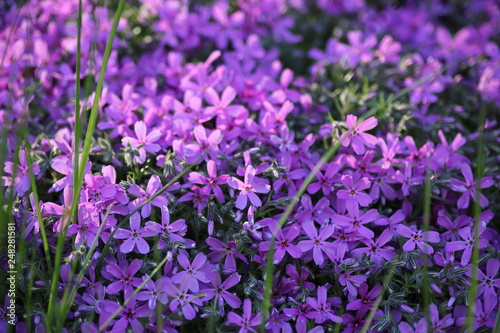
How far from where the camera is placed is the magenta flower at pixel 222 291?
1.76 m

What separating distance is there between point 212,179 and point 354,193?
0.56 m

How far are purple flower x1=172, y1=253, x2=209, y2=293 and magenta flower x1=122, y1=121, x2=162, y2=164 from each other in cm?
46

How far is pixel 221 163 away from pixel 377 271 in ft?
2.45

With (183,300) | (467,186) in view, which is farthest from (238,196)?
(467,186)

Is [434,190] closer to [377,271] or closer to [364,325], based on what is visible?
[377,271]

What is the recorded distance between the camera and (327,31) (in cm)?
367

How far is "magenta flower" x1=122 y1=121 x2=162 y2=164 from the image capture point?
2.01 meters

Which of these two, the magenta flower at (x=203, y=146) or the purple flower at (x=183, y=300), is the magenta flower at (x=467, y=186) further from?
the purple flower at (x=183, y=300)

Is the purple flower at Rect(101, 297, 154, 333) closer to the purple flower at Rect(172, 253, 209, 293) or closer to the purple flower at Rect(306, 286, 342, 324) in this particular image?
the purple flower at Rect(172, 253, 209, 293)

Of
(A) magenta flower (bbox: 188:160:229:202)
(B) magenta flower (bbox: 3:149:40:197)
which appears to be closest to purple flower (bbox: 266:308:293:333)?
(A) magenta flower (bbox: 188:160:229:202)

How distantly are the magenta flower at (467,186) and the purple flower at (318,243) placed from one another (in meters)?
0.59

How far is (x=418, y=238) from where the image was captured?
74.9 inches

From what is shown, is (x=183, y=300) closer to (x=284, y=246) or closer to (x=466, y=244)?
(x=284, y=246)

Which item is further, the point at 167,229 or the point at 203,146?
the point at 203,146
